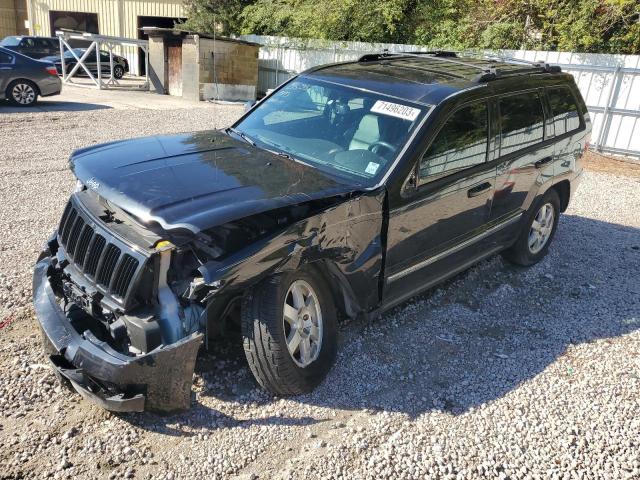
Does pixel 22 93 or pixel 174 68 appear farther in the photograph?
Answer: pixel 174 68

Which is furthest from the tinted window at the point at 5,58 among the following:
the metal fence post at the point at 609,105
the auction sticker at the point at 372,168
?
the metal fence post at the point at 609,105

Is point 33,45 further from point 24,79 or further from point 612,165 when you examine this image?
point 612,165

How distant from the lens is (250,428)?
10.0ft

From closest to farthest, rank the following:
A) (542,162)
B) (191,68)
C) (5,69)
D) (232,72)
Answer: (542,162), (5,69), (191,68), (232,72)

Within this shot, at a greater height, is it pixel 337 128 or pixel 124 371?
pixel 337 128

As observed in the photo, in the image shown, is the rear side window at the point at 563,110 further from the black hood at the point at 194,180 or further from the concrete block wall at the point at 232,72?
the concrete block wall at the point at 232,72

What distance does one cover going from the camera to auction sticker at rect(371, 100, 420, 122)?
3.83 m

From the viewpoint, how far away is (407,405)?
11.1 ft

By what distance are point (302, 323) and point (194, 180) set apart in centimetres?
108

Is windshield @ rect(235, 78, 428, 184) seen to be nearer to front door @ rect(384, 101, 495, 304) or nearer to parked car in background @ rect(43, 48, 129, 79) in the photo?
front door @ rect(384, 101, 495, 304)

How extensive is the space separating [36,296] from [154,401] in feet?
3.73

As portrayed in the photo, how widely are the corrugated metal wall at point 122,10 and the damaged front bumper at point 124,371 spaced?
2639cm

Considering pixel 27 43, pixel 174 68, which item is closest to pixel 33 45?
pixel 27 43

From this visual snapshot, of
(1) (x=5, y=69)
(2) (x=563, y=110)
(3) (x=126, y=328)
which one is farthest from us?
(1) (x=5, y=69)
